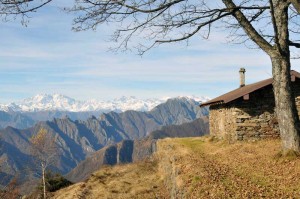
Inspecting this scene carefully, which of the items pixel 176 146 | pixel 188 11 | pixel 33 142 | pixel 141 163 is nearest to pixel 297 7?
pixel 188 11

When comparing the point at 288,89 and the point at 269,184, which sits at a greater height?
the point at 288,89

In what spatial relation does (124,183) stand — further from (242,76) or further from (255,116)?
(242,76)

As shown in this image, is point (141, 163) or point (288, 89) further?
point (141, 163)

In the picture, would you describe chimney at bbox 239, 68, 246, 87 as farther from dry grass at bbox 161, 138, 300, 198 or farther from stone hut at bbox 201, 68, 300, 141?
dry grass at bbox 161, 138, 300, 198

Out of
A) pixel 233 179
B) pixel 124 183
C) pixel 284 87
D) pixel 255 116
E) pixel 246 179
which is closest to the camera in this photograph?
pixel 246 179

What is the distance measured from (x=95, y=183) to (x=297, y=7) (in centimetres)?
2641

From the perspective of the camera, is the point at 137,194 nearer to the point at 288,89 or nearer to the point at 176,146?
the point at 176,146

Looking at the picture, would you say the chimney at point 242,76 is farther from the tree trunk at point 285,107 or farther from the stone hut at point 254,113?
the tree trunk at point 285,107

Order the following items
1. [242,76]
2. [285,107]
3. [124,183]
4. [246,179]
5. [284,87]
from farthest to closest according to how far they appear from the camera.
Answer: [242,76], [124,183], [284,87], [285,107], [246,179]

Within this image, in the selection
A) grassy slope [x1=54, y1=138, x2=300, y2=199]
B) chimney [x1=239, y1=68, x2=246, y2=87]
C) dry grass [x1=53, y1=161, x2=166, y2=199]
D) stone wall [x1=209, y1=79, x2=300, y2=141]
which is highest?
chimney [x1=239, y1=68, x2=246, y2=87]

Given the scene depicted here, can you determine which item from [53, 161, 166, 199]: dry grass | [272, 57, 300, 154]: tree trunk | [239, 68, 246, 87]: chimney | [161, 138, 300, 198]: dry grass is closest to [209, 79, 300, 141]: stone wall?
[53, 161, 166, 199]: dry grass

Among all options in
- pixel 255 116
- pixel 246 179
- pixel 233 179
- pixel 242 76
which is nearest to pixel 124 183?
pixel 255 116

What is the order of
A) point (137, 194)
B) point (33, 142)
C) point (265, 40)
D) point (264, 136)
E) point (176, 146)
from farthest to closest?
point (33, 142), point (176, 146), point (264, 136), point (137, 194), point (265, 40)

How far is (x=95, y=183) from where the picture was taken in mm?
32438
